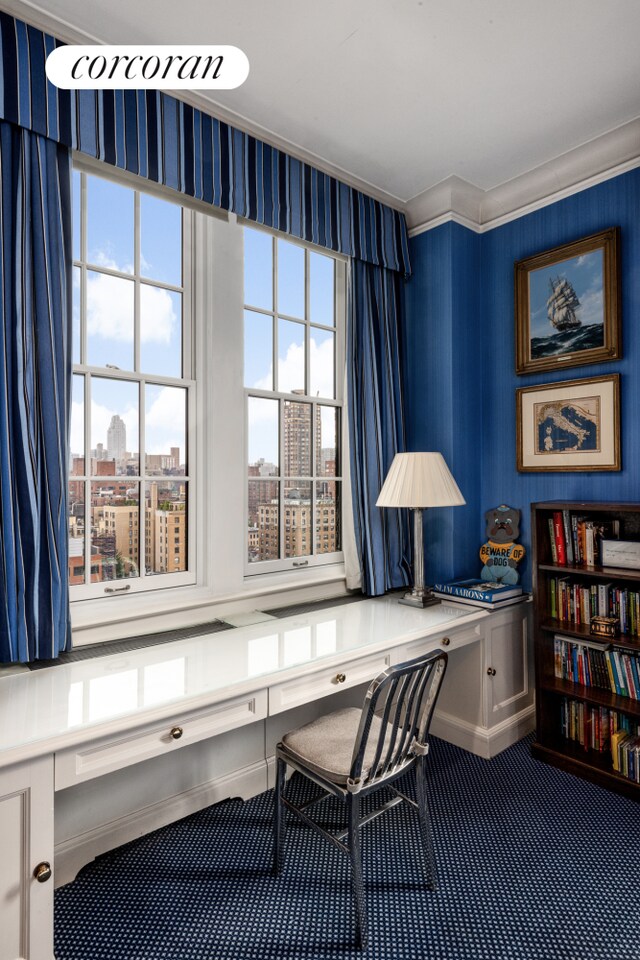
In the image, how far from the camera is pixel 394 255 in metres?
3.01

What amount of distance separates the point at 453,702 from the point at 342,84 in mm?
2836

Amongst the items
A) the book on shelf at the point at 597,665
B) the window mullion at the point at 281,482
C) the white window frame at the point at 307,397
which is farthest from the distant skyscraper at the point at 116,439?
the book on shelf at the point at 597,665

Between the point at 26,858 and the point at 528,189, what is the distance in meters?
3.40

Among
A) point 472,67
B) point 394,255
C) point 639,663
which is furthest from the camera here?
point 394,255

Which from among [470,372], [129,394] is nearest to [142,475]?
[129,394]

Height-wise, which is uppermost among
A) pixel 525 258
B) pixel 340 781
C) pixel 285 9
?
pixel 285 9

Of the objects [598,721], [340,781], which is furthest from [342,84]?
[598,721]

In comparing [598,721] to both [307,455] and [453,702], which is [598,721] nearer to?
[453,702]

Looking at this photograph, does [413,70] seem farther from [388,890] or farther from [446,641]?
[388,890]

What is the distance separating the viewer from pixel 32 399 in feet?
5.93

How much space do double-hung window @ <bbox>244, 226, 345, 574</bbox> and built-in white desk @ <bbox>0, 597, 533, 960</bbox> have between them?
44 centimetres

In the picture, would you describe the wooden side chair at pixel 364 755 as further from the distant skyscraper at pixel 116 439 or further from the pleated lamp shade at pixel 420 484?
the distant skyscraper at pixel 116 439

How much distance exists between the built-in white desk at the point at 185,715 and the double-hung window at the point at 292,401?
443mm

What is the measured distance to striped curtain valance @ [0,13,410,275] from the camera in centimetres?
179
